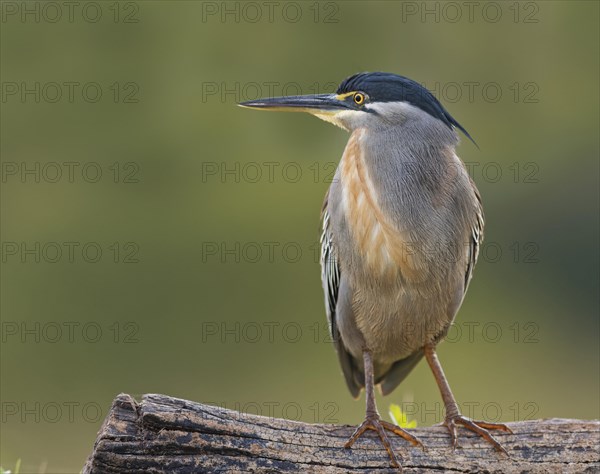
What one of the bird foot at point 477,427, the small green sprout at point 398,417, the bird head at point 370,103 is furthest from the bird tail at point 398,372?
the bird head at point 370,103

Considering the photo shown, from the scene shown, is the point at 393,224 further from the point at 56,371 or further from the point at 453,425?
the point at 56,371

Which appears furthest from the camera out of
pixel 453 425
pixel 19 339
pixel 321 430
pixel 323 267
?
pixel 19 339

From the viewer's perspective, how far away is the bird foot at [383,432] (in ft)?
7.71

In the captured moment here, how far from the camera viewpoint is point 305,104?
2617 millimetres

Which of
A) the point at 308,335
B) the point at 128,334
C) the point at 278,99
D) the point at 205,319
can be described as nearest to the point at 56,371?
the point at 128,334

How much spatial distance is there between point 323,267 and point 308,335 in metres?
3.69

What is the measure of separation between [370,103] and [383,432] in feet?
3.12

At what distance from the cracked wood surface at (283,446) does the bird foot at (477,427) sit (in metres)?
0.02

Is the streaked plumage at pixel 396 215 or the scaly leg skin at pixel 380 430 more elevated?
the streaked plumage at pixel 396 215

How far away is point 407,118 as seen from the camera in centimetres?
258

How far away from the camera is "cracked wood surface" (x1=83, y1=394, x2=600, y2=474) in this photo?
2.06m

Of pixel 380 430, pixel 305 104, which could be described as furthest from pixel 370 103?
pixel 380 430

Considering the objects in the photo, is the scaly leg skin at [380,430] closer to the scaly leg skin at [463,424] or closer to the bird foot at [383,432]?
the bird foot at [383,432]

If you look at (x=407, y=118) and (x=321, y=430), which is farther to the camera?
(x=407, y=118)
